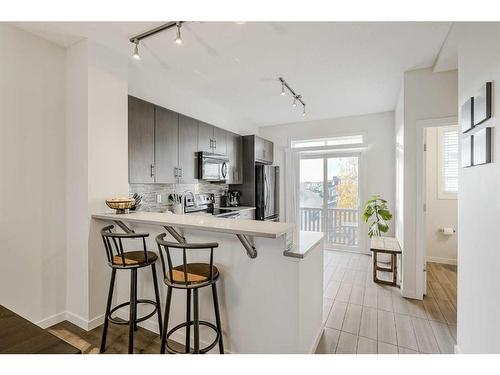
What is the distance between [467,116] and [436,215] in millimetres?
3250

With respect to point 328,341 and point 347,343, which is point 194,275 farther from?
point 347,343

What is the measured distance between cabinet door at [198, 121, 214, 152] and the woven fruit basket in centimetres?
156

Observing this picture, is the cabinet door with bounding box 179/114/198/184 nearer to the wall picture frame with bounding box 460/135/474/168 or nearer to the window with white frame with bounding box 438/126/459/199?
the wall picture frame with bounding box 460/135/474/168

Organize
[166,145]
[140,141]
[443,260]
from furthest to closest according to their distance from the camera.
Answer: [443,260] → [166,145] → [140,141]

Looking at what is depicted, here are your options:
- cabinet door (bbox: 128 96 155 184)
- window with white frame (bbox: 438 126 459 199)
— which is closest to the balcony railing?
window with white frame (bbox: 438 126 459 199)

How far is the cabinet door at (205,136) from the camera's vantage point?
12.2 feet

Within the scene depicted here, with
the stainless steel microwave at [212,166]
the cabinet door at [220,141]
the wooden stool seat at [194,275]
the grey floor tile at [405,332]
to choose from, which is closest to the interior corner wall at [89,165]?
the wooden stool seat at [194,275]

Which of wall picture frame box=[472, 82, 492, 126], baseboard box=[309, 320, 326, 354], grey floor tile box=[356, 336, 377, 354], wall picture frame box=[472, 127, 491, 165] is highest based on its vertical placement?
wall picture frame box=[472, 82, 492, 126]

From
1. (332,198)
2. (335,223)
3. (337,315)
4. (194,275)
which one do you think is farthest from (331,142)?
(194,275)

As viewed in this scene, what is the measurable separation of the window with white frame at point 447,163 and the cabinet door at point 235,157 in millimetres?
3391

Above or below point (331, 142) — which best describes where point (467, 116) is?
below

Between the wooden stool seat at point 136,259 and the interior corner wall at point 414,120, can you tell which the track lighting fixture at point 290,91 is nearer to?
the interior corner wall at point 414,120

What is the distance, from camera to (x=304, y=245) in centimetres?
179

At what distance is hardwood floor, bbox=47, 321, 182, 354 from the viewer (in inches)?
78.1
